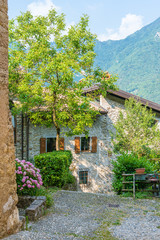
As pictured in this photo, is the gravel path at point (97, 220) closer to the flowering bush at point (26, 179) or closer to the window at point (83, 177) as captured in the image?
the flowering bush at point (26, 179)

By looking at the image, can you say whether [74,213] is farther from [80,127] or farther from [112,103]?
[112,103]

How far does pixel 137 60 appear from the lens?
76.2 m

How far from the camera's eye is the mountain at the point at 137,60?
190 feet

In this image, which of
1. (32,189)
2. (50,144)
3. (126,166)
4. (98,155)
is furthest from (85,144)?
(32,189)

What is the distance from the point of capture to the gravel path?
4465 mm

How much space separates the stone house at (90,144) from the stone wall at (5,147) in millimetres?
10811

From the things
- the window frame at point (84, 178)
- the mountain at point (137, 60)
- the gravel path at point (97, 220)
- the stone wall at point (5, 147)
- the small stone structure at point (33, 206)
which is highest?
the mountain at point (137, 60)

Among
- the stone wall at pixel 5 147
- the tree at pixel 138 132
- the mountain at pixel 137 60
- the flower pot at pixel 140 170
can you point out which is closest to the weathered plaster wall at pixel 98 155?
the tree at pixel 138 132

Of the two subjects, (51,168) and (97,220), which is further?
(51,168)

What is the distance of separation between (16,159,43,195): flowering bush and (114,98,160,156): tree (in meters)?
7.08

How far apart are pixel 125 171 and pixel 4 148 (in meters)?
6.69

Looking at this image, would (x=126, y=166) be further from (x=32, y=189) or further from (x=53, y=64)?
(x=53, y=64)

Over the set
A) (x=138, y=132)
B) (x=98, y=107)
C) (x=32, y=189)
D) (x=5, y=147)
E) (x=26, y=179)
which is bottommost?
(x=32, y=189)

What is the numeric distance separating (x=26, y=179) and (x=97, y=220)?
80.9 inches
